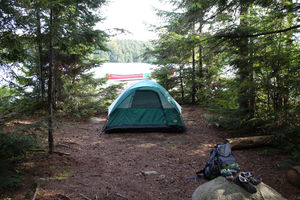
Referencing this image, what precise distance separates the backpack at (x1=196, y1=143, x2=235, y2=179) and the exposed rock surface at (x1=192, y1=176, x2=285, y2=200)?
3.33 ft

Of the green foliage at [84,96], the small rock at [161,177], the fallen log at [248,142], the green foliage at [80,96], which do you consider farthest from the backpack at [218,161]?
the green foliage at [80,96]

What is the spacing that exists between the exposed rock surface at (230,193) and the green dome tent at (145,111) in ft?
16.4

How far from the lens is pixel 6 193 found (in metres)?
3.01

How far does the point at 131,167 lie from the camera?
4.83 meters

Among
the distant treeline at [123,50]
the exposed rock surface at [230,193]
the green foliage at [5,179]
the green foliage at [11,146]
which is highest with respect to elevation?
the distant treeline at [123,50]

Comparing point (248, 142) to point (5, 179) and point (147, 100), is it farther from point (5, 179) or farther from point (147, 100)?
point (5, 179)

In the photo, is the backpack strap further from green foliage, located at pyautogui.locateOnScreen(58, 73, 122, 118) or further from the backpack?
Result: green foliage, located at pyautogui.locateOnScreen(58, 73, 122, 118)

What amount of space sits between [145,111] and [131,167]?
10.9 feet

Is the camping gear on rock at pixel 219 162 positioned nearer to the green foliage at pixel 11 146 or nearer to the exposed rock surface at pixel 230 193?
the exposed rock surface at pixel 230 193

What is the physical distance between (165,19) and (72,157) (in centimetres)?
1021

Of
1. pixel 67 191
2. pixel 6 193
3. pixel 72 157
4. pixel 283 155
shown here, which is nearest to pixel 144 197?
pixel 67 191

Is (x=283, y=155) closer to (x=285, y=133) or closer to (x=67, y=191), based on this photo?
(x=285, y=133)

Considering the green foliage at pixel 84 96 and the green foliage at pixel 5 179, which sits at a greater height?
the green foliage at pixel 84 96

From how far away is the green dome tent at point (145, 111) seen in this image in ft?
25.8
